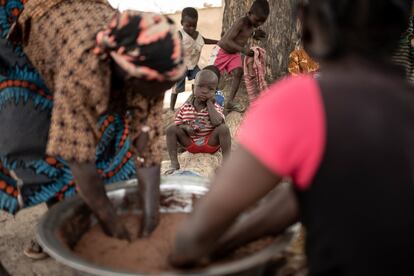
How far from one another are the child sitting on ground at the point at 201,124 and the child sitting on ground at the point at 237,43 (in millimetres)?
1453

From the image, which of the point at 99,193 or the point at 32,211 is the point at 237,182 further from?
the point at 32,211

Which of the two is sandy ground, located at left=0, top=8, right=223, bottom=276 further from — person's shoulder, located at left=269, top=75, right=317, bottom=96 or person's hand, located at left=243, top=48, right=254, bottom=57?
person's hand, located at left=243, top=48, right=254, bottom=57

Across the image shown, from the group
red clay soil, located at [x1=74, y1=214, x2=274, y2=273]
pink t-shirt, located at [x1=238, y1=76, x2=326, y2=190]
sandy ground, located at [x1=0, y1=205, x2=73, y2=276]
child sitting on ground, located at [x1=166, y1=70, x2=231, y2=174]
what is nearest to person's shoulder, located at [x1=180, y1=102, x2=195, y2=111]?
child sitting on ground, located at [x1=166, y1=70, x2=231, y2=174]

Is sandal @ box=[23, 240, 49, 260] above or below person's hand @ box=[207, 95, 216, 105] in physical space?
below

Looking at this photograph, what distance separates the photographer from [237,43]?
5586mm

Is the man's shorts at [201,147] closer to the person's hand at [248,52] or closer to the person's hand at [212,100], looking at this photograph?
the person's hand at [212,100]

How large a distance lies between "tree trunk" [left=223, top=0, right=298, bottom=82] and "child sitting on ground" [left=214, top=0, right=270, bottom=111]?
31 cm

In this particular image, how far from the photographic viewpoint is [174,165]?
4105mm

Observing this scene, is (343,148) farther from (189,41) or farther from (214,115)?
(189,41)

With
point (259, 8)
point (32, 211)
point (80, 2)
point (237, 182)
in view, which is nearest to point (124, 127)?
point (80, 2)

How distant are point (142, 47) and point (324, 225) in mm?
842

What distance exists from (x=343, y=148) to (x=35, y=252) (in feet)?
6.86

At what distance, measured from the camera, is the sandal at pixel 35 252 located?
2.63 metres

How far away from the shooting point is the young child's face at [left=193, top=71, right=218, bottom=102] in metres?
4.16
